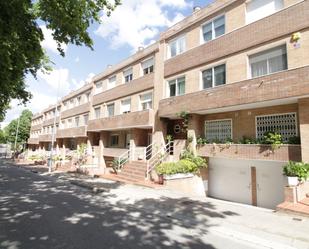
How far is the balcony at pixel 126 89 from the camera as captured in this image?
67.9 feet

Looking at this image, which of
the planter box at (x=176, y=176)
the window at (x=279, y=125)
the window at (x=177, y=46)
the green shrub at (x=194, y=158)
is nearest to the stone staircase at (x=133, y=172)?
the planter box at (x=176, y=176)

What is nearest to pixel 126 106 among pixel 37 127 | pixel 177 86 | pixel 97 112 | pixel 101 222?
pixel 97 112

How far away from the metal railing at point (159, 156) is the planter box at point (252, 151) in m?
2.69

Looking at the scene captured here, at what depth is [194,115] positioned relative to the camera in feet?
52.9

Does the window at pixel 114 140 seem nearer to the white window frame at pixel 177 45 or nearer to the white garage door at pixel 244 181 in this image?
the white window frame at pixel 177 45

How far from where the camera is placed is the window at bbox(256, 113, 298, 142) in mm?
12125

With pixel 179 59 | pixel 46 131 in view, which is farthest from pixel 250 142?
pixel 46 131

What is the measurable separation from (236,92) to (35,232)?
10691 mm

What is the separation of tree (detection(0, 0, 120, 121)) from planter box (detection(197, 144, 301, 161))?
8639 mm

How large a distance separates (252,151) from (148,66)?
39.8ft

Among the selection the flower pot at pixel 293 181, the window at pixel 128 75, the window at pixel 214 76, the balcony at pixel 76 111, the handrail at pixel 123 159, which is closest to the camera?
the flower pot at pixel 293 181

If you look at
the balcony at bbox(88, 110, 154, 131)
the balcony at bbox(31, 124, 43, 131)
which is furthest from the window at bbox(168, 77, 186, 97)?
the balcony at bbox(31, 124, 43, 131)

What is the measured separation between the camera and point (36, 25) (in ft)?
31.4

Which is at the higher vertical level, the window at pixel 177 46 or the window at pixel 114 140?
the window at pixel 177 46
